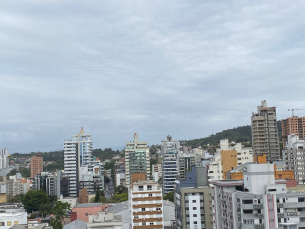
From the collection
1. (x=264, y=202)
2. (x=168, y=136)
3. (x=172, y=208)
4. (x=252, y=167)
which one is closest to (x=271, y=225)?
(x=264, y=202)

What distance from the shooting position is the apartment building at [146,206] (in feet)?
177

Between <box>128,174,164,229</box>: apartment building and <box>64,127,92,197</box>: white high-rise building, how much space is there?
71.6m

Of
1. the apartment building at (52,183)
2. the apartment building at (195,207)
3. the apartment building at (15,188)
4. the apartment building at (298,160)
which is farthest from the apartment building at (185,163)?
the apartment building at (15,188)

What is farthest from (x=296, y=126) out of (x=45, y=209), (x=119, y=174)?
(x=45, y=209)

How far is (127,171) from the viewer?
420 ft

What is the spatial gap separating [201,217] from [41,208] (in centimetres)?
4900

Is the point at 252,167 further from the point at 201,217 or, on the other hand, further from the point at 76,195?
the point at 76,195

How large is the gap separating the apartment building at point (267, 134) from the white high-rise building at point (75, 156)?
56.2m

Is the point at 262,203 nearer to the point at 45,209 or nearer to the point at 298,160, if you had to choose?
the point at 298,160

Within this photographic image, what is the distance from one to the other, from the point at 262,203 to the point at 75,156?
9554 cm

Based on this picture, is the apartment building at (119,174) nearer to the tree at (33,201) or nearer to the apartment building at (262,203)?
the tree at (33,201)

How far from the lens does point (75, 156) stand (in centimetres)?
12838

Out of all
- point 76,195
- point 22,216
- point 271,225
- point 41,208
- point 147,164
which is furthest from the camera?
point 147,164

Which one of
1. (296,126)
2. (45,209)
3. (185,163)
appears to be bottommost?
(45,209)
